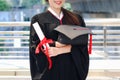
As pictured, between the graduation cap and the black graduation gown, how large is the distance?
1.4 inches

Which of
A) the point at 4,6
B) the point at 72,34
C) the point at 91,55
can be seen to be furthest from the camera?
the point at 4,6

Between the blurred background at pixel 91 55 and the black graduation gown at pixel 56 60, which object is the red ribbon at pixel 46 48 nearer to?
the black graduation gown at pixel 56 60

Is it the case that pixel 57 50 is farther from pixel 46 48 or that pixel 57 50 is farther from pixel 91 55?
pixel 91 55

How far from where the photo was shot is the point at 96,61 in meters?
3.01

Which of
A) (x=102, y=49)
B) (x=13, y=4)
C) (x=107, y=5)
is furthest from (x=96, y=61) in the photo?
(x=107, y=5)

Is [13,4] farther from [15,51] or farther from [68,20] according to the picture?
[68,20]

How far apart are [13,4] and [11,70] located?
341 cm

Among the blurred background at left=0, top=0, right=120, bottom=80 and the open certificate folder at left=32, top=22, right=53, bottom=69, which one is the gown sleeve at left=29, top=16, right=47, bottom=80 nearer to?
the open certificate folder at left=32, top=22, right=53, bottom=69

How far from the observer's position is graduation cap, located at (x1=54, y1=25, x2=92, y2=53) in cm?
125

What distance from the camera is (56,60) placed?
4.31ft

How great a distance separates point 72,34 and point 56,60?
153 mm

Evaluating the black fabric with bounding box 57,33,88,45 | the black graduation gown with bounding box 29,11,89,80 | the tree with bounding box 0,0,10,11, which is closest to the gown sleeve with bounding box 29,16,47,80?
the black graduation gown with bounding box 29,11,89,80

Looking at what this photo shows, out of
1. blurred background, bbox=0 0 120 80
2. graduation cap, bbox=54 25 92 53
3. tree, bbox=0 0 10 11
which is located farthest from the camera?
tree, bbox=0 0 10 11

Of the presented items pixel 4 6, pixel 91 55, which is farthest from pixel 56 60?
pixel 4 6
